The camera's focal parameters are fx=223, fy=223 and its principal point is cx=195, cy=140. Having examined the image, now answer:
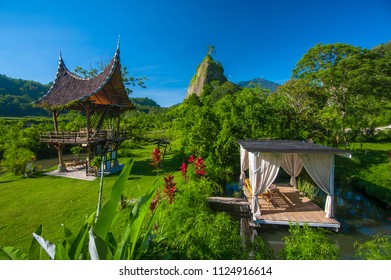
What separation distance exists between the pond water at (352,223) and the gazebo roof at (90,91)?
32.4 ft

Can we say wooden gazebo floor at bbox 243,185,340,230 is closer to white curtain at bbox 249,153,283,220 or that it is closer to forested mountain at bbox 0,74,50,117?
white curtain at bbox 249,153,283,220

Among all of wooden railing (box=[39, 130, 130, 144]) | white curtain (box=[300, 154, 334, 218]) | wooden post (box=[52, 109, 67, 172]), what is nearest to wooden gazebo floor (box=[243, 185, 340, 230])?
white curtain (box=[300, 154, 334, 218])

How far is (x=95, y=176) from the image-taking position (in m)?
11.1

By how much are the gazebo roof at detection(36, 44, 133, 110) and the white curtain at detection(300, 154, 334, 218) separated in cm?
977

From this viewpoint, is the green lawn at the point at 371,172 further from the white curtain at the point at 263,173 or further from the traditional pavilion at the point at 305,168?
the white curtain at the point at 263,173

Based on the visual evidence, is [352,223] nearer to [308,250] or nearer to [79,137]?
[308,250]

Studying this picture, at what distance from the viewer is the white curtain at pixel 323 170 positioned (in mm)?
5889

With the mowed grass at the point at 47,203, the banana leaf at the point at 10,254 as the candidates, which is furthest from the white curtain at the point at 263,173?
the banana leaf at the point at 10,254

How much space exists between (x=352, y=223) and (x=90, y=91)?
1204 cm

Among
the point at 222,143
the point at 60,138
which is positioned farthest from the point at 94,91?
the point at 222,143

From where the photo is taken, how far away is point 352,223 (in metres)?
6.61

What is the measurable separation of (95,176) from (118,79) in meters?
5.41

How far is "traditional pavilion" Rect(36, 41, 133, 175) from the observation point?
446 inches

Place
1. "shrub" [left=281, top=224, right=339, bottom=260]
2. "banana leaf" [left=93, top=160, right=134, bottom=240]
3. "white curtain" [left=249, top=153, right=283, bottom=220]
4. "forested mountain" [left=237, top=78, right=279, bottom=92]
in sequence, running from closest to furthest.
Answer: "banana leaf" [left=93, top=160, right=134, bottom=240]
"shrub" [left=281, top=224, right=339, bottom=260]
"white curtain" [left=249, top=153, right=283, bottom=220]
"forested mountain" [left=237, top=78, right=279, bottom=92]
